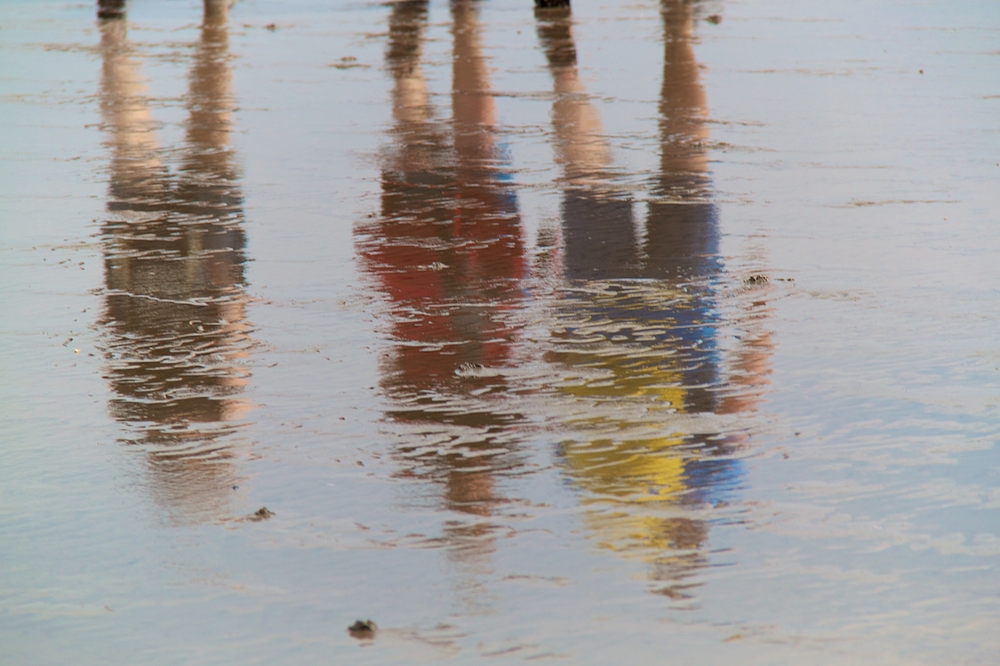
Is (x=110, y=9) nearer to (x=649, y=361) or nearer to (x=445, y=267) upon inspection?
(x=445, y=267)

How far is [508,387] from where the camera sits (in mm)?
4098

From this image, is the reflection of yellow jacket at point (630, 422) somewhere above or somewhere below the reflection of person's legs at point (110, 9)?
below

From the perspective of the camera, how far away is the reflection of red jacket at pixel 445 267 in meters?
4.49

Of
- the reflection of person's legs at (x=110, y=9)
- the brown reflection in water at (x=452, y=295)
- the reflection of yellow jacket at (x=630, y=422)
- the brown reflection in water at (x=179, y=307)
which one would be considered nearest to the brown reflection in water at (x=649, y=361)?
the reflection of yellow jacket at (x=630, y=422)

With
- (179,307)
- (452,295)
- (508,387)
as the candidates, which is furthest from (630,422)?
(179,307)

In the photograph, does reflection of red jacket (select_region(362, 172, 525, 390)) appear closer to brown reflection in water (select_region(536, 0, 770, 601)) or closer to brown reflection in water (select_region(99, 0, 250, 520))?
brown reflection in water (select_region(536, 0, 770, 601))

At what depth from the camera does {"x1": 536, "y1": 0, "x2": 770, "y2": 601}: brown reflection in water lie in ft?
10.3

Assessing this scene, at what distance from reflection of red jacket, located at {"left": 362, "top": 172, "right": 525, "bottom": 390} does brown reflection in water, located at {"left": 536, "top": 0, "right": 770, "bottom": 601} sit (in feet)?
0.88

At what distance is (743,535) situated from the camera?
9.86 feet

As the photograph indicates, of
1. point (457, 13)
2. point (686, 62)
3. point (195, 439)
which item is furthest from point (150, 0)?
point (195, 439)

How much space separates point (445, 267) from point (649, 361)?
153cm

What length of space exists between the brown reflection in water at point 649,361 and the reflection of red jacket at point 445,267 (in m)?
0.27

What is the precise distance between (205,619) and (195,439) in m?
1.09

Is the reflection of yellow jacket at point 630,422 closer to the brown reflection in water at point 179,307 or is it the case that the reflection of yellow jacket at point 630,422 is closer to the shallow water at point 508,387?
the shallow water at point 508,387
